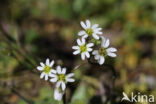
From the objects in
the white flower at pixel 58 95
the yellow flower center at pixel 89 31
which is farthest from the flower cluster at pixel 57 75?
the yellow flower center at pixel 89 31

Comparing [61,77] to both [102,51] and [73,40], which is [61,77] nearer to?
[102,51]

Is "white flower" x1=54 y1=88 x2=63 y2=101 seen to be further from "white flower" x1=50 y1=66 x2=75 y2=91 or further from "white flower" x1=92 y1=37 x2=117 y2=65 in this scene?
"white flower" x1=92 y1=37 x2=117 y2=65

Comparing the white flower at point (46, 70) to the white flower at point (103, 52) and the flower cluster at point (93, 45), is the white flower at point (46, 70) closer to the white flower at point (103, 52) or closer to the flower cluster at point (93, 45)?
the flower cluster at point (93, 45)

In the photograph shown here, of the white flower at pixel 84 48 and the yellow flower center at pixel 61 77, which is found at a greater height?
the white flower at pixel 84 48

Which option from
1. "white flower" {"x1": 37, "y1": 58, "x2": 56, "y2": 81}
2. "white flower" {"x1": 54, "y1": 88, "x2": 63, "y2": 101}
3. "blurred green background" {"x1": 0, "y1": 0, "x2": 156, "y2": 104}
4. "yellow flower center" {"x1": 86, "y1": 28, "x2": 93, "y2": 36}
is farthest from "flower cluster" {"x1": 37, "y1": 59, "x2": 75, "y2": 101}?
"blurred green background" {"x1": 0, "y1": 0, "x2": 156, "y2": 104}

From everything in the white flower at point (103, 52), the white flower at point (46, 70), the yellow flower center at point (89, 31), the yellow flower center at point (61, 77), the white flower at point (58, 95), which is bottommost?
the white flower at point (58, 95)

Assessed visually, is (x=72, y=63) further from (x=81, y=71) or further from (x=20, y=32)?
(x=20, y=32)

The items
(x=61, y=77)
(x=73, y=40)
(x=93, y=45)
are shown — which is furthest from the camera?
(x=73, y=40)

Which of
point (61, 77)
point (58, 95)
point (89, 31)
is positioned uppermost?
point (89, 31)

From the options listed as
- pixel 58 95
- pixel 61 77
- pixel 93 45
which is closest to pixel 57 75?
pixel 61 77
